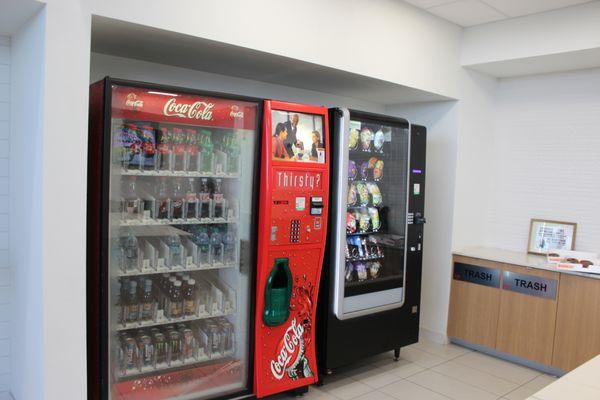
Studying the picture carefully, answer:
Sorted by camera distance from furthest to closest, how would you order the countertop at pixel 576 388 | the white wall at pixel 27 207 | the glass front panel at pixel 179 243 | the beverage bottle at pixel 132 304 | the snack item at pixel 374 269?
the snack item at pixel 374 269
the beverage bottle at pixel 132 304
the glass front panel at pixel 179 243
the white wall at pixel 27 207
the countertop at pixel 576 388

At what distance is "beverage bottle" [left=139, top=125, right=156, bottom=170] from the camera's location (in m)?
2.74

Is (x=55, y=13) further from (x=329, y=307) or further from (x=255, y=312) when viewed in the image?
(x=329, y=307)

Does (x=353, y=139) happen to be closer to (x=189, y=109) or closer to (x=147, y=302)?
(x=189, y=109)

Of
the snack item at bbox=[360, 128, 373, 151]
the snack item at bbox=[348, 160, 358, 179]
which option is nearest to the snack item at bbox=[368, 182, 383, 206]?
the snack item at bbox=[348, 160, 358, 179]

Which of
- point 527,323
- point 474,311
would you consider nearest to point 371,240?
point 474,311

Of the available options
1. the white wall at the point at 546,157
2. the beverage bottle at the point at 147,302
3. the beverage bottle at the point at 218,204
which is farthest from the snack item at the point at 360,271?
the white wall at the point at 546,157

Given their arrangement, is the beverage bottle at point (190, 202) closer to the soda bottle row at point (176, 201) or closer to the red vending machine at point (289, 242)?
the soda bottle row at point (176, 201)

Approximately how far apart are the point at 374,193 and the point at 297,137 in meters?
1.03

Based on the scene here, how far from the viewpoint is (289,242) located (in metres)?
3.19

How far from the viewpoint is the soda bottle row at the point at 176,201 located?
2.79 meters

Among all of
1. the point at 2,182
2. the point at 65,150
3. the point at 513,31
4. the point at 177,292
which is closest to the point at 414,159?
the point at 513,31

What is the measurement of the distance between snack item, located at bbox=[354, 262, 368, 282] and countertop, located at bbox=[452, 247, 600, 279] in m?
1.27

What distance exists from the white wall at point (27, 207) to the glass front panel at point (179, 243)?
365 millimetres

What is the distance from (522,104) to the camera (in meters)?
4.88
